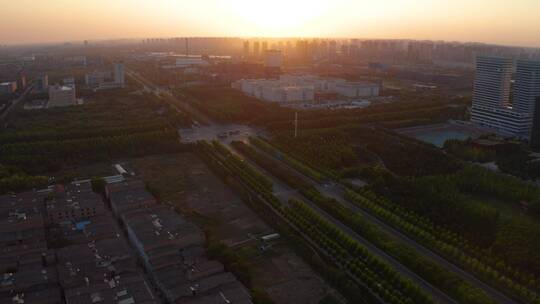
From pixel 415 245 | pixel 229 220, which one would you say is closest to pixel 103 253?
pixel 229 220

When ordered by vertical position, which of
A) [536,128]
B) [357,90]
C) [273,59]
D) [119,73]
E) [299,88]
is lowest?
[536,128]

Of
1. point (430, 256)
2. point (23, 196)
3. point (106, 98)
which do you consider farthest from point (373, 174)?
point (106, 98)

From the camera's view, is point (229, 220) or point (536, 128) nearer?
point (229, 220)

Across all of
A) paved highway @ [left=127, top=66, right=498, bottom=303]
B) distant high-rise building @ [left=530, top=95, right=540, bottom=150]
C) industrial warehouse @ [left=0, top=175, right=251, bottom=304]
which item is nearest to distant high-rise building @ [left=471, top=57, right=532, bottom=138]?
distant high-rise building @ [left=530, top=95, right=540, bottom=150]

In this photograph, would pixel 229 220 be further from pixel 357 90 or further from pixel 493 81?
pixel 357 90

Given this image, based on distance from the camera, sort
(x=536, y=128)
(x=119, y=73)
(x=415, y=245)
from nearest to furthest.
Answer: (x=415, y=245) < (x=536, y=128) < (x=119, y=73)

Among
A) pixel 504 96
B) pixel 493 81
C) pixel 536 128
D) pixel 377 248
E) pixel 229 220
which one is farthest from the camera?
pixel 493 81

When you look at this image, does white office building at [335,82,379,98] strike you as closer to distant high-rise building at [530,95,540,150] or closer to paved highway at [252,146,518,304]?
distant high-rise building at [530,95,540,150]

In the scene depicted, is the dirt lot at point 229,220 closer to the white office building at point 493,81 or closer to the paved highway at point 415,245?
the paved highway at point 415,245
